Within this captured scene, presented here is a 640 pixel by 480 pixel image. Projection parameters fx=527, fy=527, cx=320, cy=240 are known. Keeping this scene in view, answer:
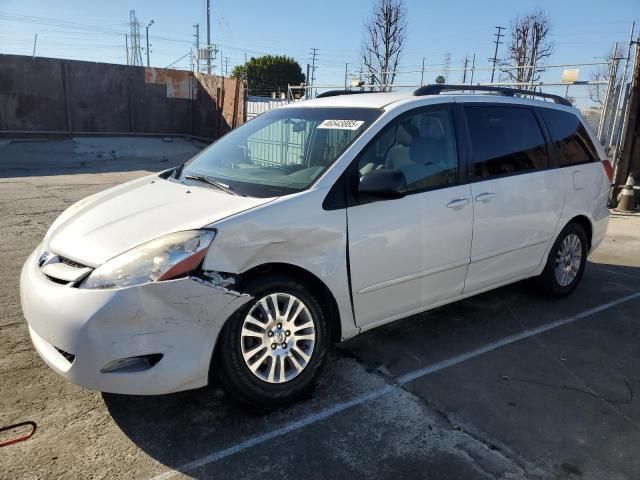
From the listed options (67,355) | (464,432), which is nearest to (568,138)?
(464,432)

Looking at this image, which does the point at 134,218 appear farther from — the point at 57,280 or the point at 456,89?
the point at 456,89

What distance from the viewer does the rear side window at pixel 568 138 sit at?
15.4 feet

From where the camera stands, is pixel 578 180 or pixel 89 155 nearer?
pixel 578 180

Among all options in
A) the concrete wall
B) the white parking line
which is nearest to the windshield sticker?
the white parking line

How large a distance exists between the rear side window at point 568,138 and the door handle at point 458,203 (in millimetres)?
1408

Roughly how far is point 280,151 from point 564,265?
9.74 feet

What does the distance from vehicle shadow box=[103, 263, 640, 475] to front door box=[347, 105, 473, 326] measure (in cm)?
36

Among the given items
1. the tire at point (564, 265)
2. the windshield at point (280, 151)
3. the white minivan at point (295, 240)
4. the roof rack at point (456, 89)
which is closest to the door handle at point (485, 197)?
the white minivan at point (295, 240)

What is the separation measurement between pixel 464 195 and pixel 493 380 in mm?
1302

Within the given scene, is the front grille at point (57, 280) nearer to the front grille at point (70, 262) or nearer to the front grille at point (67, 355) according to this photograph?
the front grille at point (70, 262)

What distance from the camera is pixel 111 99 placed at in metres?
20.6

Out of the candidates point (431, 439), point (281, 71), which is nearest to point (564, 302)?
point (431, 439)

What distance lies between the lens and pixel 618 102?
9.76 m

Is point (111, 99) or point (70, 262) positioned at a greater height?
point (111, 99)
